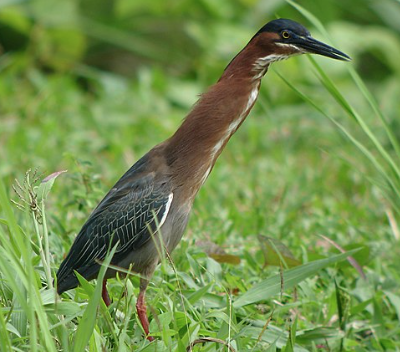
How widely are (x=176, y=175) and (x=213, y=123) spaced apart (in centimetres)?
28

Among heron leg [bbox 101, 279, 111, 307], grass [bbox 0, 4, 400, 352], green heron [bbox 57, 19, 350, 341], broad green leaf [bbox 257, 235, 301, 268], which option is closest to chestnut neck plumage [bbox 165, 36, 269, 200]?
green heron [bbox 57, 19, 350, 341]

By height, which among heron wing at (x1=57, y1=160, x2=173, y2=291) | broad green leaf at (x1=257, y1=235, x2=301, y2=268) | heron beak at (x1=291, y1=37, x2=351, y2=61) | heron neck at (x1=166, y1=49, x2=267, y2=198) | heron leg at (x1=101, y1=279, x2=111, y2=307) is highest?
heron beak at (x1=291, y1=37, x2=351, y2=61)

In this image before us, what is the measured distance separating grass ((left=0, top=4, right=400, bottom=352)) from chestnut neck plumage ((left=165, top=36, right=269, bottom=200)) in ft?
0.72

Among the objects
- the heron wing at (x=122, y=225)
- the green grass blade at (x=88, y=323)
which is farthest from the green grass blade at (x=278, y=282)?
the green grass blade at (x=88, y=323)

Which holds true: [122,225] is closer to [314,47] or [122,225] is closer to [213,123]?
[213,123]

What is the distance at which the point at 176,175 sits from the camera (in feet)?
11.5

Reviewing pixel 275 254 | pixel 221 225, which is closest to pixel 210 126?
pixel 275 254

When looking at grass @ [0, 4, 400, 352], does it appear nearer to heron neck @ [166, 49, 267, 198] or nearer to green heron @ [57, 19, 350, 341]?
green heron @ [57, 19, 350, 341]

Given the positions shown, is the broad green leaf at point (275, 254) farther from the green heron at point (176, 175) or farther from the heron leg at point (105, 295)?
the heron leg at point (105, 295)

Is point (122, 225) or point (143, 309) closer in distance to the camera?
point (143, 309)

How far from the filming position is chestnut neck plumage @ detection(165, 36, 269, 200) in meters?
3.50

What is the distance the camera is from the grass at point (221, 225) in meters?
2.80

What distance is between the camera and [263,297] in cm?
320

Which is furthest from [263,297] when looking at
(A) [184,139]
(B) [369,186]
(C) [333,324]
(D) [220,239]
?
(B) [369,186]
